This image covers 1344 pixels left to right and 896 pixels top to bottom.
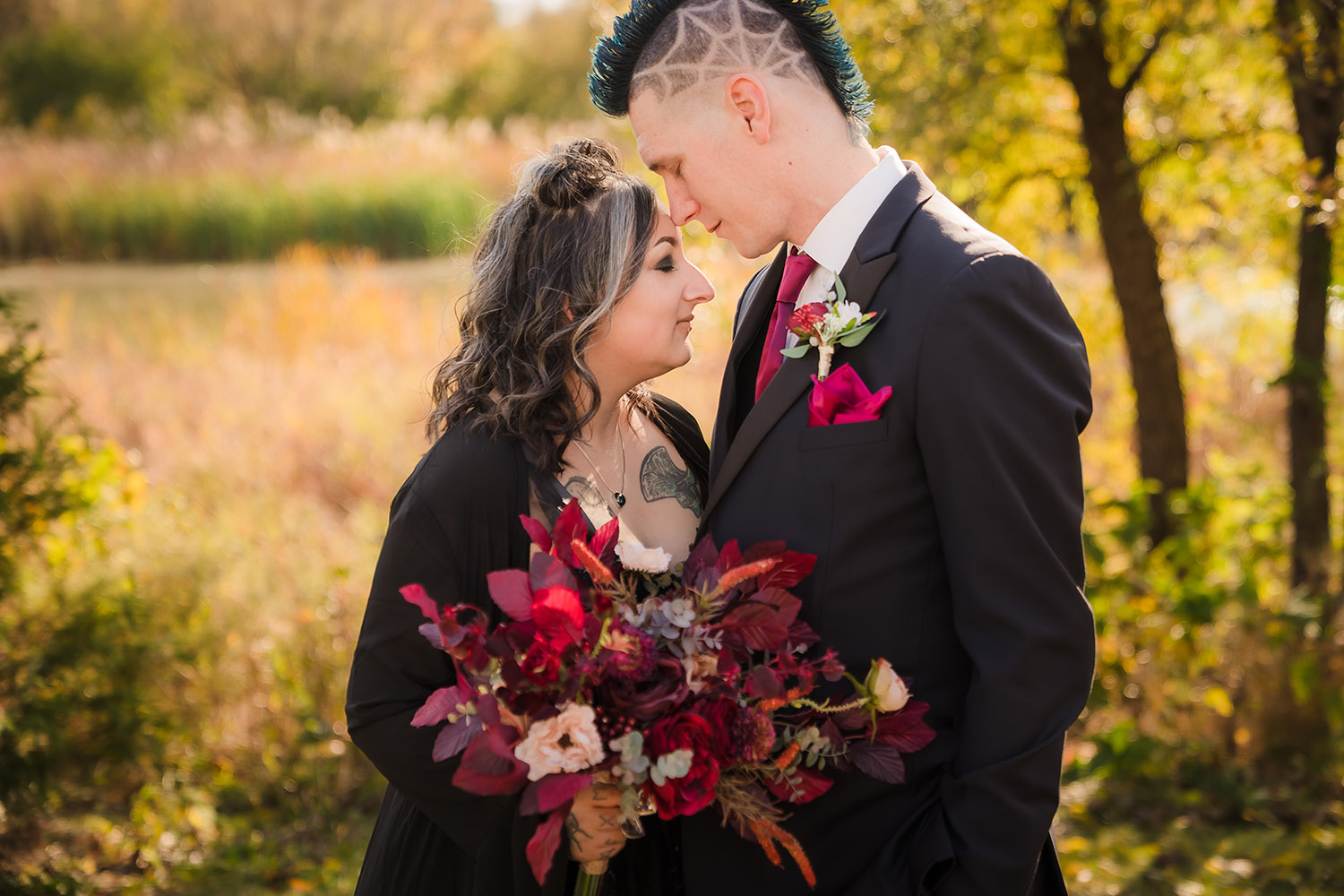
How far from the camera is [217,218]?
42.3 ft

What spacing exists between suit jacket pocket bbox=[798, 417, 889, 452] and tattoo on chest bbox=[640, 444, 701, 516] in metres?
0.60

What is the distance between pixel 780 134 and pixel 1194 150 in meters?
3.91

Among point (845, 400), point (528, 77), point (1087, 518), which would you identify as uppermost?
point (528, 77)

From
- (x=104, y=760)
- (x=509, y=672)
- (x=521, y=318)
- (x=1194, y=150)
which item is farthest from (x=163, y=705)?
(x=1194, y=150)

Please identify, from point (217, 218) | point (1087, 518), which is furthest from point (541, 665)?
point (217, 218)

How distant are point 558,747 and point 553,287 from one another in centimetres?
114

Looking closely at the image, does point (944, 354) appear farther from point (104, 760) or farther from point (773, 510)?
point (104, 760)

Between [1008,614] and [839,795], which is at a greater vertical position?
[1008,614]

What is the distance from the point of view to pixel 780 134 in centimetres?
212

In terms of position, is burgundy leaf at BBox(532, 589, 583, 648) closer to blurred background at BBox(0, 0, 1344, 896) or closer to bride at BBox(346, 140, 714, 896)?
bride at BBox(346, 140, 714, 896)

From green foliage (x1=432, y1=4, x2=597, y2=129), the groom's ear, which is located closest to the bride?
the groom's ear

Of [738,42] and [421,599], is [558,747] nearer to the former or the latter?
[421,599]

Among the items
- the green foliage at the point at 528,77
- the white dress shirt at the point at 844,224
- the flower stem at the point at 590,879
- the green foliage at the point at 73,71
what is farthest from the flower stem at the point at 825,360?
the green foliage at the point at 528,77

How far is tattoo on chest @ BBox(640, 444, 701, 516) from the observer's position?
8.07 feet
